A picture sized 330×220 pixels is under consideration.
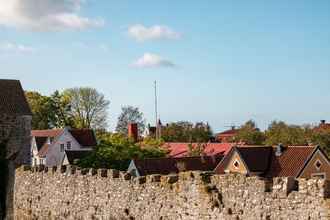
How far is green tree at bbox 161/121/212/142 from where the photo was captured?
94619 mm

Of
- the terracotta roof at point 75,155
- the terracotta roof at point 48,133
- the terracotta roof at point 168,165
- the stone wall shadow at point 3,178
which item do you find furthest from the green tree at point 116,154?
the stone wall shadow at point 3,178

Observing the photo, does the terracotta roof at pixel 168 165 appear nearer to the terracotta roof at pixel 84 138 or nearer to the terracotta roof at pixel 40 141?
the terracotta roof at pixel 84 138

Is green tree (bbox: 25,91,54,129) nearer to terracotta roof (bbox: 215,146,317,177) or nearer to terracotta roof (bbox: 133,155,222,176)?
terracotta roof (bbox: 133,155,222,176)

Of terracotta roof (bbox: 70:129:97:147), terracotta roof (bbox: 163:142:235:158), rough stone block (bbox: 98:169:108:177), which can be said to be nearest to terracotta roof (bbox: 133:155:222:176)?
terracotta roof (bbox: 163:142:235:158)

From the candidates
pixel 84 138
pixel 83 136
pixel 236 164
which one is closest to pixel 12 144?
pixel 236 164

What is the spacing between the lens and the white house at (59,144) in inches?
2707

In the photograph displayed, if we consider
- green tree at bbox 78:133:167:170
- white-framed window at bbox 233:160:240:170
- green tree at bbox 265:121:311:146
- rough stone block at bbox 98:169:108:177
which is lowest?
rough stone block at bbox 98:169:108:177

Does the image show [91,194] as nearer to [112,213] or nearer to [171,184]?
[112,213]

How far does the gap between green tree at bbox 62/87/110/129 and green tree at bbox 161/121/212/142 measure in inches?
434

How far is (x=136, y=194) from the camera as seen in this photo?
17016 millimetres

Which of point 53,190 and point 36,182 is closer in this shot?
point 53,190

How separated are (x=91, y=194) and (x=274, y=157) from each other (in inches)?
1206

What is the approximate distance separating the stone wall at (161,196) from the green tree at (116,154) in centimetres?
2599

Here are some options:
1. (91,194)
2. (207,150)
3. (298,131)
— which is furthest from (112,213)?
(298,131)
